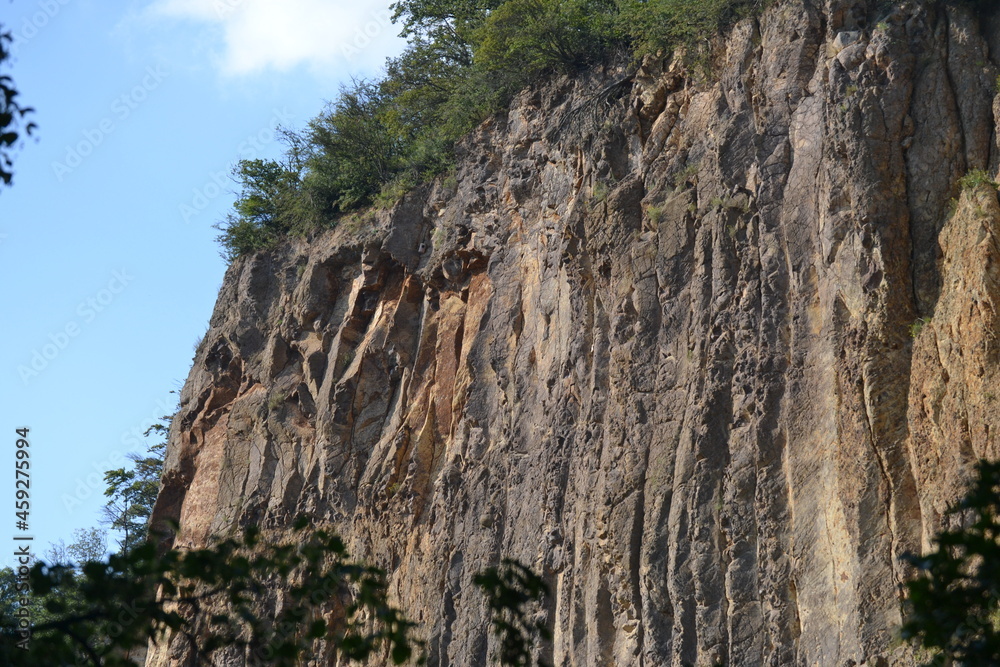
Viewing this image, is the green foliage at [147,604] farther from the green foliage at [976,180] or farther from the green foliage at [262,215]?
the green foliage at [262,215]

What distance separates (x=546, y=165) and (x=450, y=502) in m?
6.32

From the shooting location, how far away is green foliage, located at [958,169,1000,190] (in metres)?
13.4

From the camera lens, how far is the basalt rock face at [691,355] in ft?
44.3

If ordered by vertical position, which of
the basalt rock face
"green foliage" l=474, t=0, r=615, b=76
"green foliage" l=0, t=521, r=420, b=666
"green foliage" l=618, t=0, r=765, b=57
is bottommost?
"green foliage" l=0, t=521, r=420, b=666

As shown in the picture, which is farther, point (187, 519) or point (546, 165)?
point (187, 519)

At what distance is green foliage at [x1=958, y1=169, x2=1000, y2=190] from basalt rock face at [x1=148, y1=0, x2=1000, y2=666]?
10 cm

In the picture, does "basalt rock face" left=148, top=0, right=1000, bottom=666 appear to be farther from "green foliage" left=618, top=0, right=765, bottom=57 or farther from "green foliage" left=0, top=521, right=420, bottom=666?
"green foliage" left=0, top=521, right=420, bottom=666

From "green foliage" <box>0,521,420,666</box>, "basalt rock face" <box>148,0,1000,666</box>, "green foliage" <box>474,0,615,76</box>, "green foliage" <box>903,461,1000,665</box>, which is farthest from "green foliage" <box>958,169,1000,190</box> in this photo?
"green foliage" <box>474,0,615,76</box>

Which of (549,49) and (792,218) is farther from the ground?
(549,49)

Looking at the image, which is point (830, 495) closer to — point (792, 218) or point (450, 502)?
point (792, 218)

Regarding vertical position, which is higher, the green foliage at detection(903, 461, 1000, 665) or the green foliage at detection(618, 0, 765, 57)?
the green foliage at detection(618, 0, 765, 57)

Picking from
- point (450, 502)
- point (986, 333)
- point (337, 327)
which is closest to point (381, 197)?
point (337, 327)

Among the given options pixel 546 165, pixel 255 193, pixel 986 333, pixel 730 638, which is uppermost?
pixel 255 193

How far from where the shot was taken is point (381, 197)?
26.8 meters
